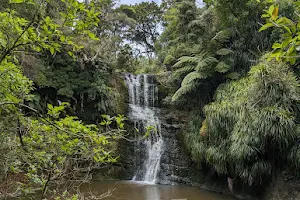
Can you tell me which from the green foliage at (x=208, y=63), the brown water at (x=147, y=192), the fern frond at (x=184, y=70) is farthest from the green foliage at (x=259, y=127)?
the fern frond at (x=184, y=70)

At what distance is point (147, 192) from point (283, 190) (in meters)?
3.72

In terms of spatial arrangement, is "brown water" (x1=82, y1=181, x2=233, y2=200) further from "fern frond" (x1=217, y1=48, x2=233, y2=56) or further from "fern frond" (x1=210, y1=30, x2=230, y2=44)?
"fern frond" (x1=210, y1=30, x2=230, y2=44)

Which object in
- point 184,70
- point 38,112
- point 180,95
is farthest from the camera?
point 184,70

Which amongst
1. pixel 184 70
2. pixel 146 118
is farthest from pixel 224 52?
pixel 146 118

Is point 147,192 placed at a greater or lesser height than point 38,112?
lesser

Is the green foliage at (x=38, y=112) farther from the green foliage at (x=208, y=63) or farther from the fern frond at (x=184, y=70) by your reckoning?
the fern frond at (x=184, y=70)

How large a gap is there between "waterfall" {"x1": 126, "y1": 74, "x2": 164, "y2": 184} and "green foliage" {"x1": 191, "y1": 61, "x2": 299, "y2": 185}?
2.63 m

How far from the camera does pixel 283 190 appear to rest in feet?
19.7

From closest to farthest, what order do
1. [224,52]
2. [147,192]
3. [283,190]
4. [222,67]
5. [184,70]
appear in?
[283,190]
[147,192]
[222,67]
[224,52]
[184,70]

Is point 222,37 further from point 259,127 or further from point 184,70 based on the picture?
point 259,127

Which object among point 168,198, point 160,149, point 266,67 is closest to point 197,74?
point 266,67

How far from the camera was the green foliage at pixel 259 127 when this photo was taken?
6.01m

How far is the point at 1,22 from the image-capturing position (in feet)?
6.09

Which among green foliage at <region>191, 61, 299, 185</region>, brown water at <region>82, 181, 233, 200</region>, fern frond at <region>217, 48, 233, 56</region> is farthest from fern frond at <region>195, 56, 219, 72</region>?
brown water at <region>82, 181, 233, 200</region>
